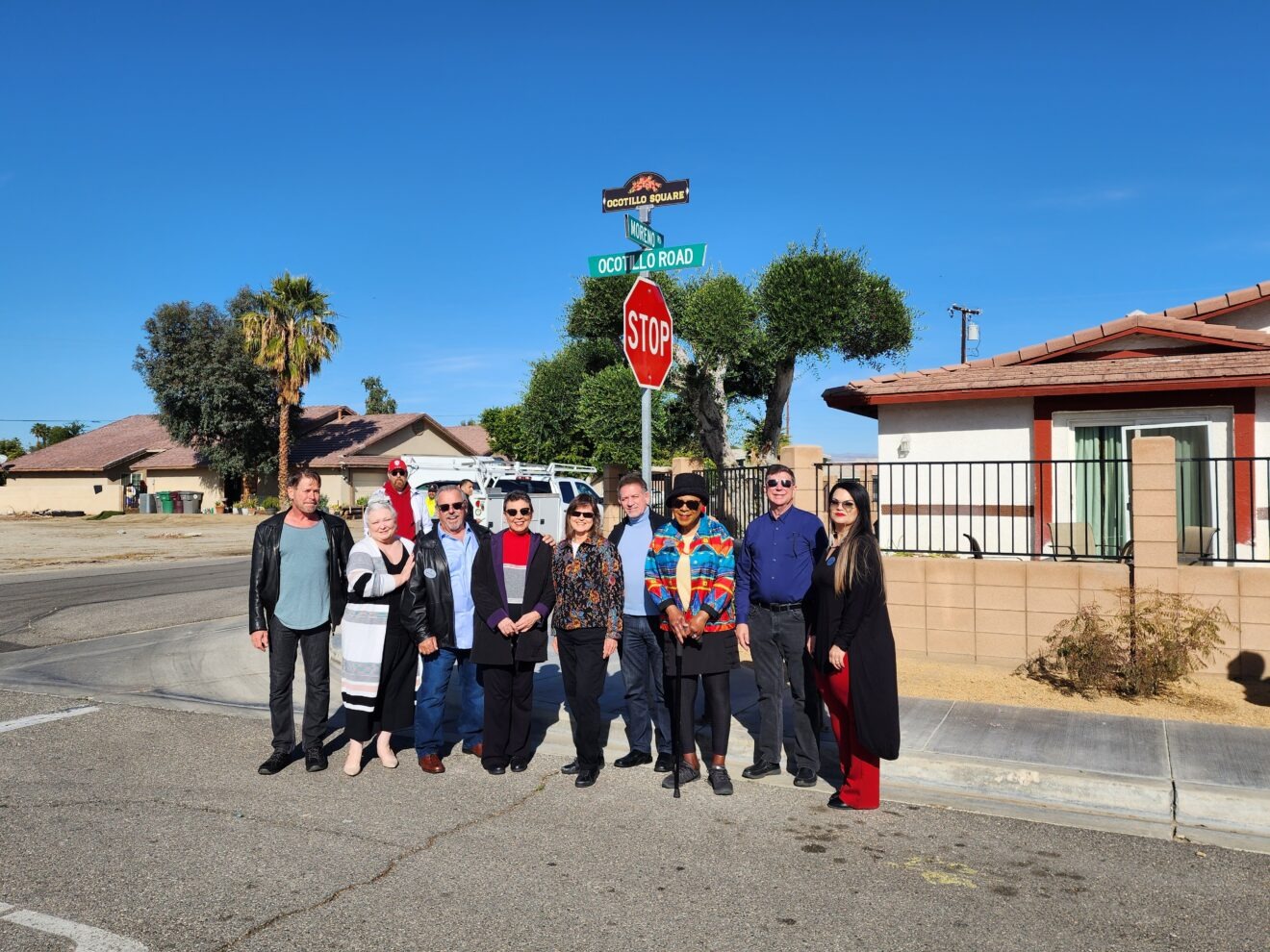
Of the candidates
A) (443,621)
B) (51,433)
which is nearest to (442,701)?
(443,621)

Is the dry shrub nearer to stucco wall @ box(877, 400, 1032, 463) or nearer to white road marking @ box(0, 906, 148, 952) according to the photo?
stucco wall @ box(877, 400, 1032, 463)

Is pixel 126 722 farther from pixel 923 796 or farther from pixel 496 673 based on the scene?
pixel 923 796

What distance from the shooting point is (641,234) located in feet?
26.1

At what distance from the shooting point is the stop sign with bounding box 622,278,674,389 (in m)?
7.40

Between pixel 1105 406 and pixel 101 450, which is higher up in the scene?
pixel 101 450

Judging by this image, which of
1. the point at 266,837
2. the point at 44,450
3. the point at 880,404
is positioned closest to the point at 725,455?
the point at 880,404

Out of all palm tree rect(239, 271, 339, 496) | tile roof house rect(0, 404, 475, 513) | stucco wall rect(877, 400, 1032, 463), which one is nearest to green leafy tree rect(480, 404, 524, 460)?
tile roof house rect(0, 404, 475, 513)

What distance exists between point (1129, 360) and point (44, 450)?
185 ft

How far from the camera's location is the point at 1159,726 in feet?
22.4

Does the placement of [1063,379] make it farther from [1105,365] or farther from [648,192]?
[648,192]

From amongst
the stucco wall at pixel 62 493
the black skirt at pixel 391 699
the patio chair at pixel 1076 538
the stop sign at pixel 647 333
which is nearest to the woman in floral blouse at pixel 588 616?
the black skirt at pixel 391 699

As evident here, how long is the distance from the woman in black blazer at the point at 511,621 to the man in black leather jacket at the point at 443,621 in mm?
274

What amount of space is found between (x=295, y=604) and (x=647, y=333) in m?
3.33

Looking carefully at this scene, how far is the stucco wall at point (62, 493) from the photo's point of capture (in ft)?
160
